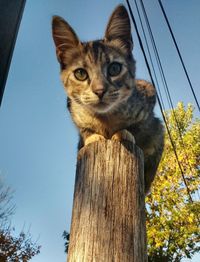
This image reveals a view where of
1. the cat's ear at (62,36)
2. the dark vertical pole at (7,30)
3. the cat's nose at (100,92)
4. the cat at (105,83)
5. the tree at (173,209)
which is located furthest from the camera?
the tree at (173,209)

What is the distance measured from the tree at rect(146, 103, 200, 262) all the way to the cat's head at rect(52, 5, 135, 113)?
7.57 m

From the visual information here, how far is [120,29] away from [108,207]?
5.25 ft

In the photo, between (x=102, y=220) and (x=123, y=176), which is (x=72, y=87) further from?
(x=102, y=220)

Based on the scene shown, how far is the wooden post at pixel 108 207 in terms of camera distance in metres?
1.17

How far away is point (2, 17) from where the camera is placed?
3.74ft

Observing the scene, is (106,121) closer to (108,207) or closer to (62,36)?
(62,36)

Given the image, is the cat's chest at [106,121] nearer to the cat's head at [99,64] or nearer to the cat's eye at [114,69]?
the cat's head at [99,64]

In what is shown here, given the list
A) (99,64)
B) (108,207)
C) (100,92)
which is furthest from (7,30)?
(99,64)

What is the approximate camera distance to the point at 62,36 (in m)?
2.45

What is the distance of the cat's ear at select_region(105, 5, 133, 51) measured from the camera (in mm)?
2338

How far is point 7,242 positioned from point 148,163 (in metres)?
10.7

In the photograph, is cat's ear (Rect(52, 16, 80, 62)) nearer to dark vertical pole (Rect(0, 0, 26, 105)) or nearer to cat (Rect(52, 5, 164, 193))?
cat (Rect(52, 5, 164, 193))

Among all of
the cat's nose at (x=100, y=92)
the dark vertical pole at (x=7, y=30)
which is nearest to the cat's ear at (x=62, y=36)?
the cat's nose at (x=100, y=92)

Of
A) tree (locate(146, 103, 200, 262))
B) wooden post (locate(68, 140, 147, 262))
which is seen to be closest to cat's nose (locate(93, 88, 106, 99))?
wooden post (locate(68, 140, 147, 262))
